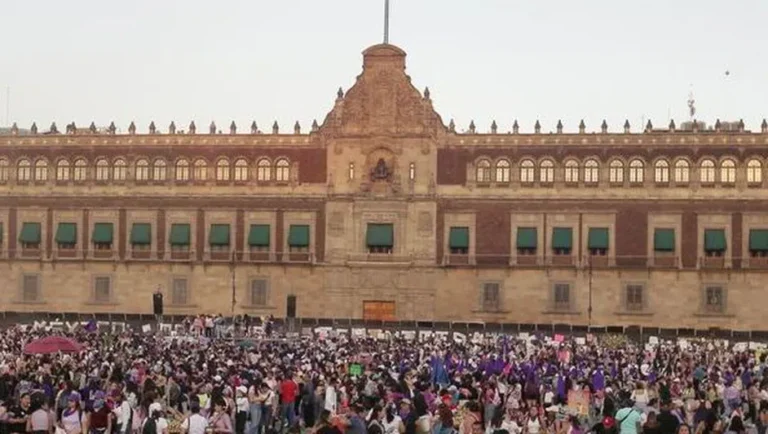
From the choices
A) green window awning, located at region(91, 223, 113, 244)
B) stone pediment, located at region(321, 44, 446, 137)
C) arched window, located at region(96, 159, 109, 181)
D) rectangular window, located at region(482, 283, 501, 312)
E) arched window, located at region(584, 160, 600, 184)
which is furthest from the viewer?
arched window, located at region(96, 159, 109, 181)

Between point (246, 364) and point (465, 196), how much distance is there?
35.7 metres

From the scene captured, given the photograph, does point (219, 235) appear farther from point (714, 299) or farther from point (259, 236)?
point (714, 299)

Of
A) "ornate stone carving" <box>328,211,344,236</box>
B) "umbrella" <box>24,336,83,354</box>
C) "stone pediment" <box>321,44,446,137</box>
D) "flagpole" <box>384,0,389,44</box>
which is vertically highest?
"flagpole" <box>384,0,389,44</box>

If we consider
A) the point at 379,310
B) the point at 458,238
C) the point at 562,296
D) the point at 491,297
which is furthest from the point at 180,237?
the point at 562,296

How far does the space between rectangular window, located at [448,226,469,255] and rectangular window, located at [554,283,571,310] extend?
4.86m

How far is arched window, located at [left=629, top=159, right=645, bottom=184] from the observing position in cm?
6950

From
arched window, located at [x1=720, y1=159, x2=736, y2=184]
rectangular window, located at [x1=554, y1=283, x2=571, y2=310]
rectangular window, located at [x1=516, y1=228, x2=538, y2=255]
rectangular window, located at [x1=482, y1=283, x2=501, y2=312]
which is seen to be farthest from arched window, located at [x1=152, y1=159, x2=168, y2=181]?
arched window, located at [x1=720, y1=159, x2=736, y2=184]

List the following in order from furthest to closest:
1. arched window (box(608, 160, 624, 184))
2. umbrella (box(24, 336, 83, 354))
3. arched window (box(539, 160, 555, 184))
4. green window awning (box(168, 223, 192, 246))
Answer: green window awning (box(168, 223, 192, 246)) < arched window (box(539, 160, 555, 184)) < arched window (box(608, 160, 624, 184)) < umbrella (box(24, 336, 83, 354))

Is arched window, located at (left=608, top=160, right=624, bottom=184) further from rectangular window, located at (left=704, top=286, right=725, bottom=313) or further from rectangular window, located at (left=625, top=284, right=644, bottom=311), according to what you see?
rectangular window, located at (left=704, top=286, right=725, bottom=313)

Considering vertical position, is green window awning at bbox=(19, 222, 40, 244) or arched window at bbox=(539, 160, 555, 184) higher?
arched window at bbox=(539, 160, 555, 184)

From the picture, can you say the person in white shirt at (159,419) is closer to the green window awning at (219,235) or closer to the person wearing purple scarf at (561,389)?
the person wearing purple scarf at (561,389)

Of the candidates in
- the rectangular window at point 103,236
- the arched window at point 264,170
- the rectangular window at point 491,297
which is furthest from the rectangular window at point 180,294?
the rectangular window at point 491,297

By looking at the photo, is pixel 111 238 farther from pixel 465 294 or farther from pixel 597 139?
pixel 597 139

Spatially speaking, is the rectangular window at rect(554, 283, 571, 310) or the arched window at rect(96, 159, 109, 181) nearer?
the rectangular window at rect(554, 283, 571, 310)
